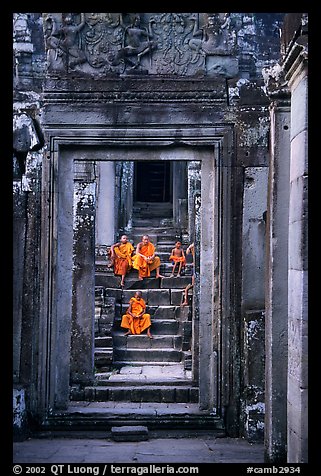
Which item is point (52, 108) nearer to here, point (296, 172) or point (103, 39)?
point (103, 39)

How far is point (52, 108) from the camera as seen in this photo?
298 inches

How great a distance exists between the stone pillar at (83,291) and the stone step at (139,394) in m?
0.36

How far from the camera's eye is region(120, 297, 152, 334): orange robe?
1290 centimetres

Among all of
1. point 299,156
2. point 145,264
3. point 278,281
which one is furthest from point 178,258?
point 299,156

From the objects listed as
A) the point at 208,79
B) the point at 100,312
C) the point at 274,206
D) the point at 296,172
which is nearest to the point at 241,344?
the point at 274,206

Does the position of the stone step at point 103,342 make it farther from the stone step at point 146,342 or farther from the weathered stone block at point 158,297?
the weathered stone block at point 158,297

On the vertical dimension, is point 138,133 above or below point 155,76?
below

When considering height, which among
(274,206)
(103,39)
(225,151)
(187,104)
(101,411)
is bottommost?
(101,411)

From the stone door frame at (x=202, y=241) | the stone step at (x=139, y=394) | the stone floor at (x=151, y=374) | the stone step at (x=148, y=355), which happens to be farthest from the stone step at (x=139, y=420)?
the stone step at (x=148, y=355)

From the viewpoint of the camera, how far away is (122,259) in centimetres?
1508

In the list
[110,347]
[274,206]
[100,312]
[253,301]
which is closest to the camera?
[274,206]

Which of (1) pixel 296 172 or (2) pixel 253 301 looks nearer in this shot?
(1) pixel 296 172

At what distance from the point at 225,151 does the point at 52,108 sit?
6.10ft

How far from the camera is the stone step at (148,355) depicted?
12.2 meters
